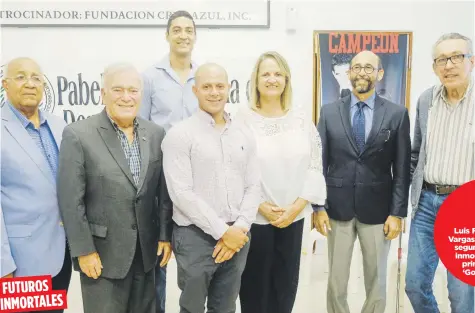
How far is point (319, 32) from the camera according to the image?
Result: 2.16 meters

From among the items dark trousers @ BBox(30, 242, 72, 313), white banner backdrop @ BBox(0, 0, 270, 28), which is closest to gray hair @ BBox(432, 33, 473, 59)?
white banner backdrop @ BBox(0, 0, 270, 28)

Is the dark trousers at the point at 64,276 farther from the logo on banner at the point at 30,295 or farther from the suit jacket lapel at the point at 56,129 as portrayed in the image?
the suit jacket lapel at the point at 56,129

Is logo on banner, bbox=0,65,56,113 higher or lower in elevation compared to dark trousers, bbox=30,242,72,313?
higher

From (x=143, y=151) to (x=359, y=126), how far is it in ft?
3.44

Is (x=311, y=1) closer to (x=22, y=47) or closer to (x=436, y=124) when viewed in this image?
(x=436, y=124)

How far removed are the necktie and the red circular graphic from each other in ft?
1.57

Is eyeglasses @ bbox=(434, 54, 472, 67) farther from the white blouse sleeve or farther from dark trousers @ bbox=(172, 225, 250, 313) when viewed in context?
dark trousers @ bbox=(172, 225, 250, 313)

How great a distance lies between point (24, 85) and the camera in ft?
6.10

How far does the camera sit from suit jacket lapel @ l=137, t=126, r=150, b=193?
1841 millimetres

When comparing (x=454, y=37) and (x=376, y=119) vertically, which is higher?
(x=454, y=37)

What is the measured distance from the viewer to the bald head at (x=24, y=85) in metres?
1.85

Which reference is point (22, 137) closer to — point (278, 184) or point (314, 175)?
point (278, 184)

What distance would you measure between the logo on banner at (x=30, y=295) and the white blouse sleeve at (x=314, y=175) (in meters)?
1.17

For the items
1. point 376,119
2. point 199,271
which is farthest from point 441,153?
point 199,271
